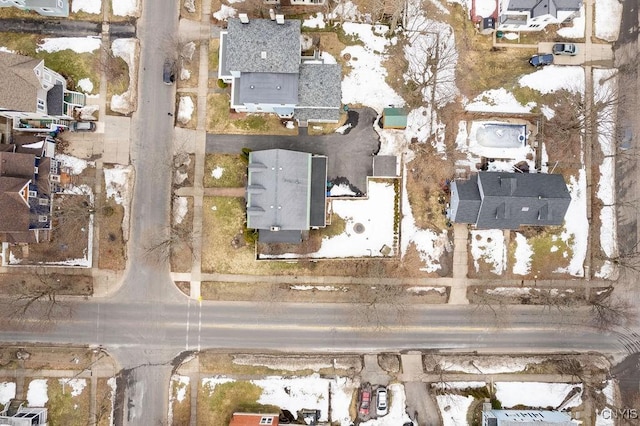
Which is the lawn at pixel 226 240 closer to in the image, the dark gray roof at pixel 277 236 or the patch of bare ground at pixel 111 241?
the dark gray roof at pixel 277 236

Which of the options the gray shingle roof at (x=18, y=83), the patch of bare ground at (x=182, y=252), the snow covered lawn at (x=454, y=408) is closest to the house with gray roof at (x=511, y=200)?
the snow covered lawn at (x=454, y=408)

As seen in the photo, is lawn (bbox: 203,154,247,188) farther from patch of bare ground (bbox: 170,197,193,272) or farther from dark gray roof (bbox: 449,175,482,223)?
dark gray roof (bbox: 449,175,482,223)

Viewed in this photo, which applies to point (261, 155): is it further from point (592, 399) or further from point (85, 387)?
point (592, 399)

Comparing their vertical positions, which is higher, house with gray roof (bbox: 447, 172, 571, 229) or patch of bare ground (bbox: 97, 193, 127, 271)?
house with gray roof (bbox: 447, 172, 571, 229)

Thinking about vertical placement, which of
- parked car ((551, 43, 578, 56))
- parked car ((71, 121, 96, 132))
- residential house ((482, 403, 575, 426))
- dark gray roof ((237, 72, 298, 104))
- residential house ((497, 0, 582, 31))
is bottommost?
residential house ((482, 403, 575, 426))

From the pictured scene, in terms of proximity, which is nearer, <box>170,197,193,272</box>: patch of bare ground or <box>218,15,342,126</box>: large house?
<box>218,15,342,126</box>: large house

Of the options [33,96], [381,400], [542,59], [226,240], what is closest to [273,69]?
[226,240]

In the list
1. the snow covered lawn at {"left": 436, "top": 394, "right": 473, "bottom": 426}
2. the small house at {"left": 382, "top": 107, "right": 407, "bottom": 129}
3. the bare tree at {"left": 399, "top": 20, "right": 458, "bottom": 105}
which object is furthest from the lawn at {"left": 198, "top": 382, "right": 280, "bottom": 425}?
the bare tree at {"left": 399, "top": 20, "right": 458, "bottom": 105}
